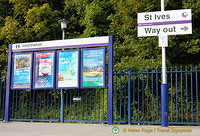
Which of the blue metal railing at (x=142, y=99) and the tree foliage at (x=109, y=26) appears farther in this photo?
the tree foliage at (x=109, y=26)

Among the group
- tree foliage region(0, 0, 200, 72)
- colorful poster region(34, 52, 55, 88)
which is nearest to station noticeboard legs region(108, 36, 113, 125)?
colorful poster region(34, 52, 55, 88)

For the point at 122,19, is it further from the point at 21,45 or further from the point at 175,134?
the point at 175,134

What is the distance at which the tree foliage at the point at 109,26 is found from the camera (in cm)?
1528

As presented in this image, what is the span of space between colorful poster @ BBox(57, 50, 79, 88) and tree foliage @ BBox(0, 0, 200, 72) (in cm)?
409

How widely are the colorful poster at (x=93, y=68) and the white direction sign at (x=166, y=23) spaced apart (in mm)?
1909

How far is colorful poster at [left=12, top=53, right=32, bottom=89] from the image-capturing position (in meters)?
12.0

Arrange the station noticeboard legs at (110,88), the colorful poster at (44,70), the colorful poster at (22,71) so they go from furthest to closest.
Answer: the colorful poster at (22,71)
the colorful poster at (44,70)
the station noticeboard legs at (110,88)

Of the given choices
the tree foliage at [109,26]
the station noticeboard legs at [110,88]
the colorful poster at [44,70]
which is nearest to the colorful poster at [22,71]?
the colorful poster at [44,70]

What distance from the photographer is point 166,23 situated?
9.80 m

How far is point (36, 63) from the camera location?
12.0 meters

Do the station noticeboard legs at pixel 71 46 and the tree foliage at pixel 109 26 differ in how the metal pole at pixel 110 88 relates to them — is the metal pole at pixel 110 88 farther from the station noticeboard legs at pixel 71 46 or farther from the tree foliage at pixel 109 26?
the tree foliage at pixel 109 26

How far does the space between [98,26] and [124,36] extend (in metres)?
2.28

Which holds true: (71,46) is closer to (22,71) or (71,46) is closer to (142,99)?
(22,71)

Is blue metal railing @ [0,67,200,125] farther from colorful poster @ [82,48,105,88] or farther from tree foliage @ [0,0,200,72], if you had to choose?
tree foliage @ [0,0,200,72]
